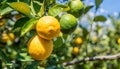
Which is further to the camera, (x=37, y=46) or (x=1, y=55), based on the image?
(x=1, y=55)

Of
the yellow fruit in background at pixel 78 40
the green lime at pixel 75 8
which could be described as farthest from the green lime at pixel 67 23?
the yellow fruit in background at pixel 78 40

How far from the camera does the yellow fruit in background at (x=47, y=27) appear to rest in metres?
1.52

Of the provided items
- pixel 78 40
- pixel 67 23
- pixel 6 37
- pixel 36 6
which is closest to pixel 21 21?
pixel 36 6

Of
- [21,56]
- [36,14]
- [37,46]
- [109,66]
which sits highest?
[36,14]

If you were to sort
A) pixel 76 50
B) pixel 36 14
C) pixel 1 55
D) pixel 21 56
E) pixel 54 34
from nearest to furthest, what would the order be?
pixel 54 34 < pixel 36 14 < pixel 1 55 < pixel 21 56 < pixel 76 50

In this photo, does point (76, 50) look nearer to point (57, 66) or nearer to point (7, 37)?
point (7, 37)

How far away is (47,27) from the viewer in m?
1.53

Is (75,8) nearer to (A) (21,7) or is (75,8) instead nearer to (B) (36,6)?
(B) (36,6)

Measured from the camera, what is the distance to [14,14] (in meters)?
2.43

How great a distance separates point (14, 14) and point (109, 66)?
7.62ft

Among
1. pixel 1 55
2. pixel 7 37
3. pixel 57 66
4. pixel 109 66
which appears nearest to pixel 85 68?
pixel 109 66

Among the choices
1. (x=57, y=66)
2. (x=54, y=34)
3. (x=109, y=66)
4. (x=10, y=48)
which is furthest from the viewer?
(x=109, y=66)

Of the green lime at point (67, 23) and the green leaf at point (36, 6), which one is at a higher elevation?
the green leaf at point (36, 6)

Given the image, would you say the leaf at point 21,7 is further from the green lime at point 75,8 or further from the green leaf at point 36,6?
the green lime at point 75,8
